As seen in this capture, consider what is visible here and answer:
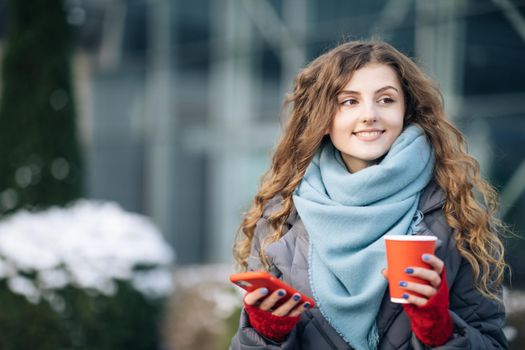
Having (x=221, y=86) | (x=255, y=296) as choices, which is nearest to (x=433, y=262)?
(x=255, y=296)

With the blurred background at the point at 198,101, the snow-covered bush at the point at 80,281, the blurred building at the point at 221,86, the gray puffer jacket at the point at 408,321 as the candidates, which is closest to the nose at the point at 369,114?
the gray puffer jacket at the point at 408,321

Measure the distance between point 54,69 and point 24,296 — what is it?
6.92ft

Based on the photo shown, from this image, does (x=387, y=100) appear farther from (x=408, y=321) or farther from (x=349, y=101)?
(x=408, y=321)

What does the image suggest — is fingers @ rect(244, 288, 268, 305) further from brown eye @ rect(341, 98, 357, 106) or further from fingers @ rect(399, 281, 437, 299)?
brown eye @ rect(341, 98, 357, 106)

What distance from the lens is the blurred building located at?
24.1 feet

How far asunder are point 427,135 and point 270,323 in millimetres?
791

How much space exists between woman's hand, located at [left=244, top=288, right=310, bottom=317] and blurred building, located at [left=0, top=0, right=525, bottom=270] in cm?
514

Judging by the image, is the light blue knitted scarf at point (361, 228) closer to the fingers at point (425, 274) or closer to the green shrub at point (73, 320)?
the fingers at point (425, 274)

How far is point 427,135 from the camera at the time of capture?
220 centimetres

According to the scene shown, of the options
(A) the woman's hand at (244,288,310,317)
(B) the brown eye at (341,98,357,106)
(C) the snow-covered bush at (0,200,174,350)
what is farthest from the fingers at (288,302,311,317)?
(C) the snow-covered bush at (0,200,174,350)

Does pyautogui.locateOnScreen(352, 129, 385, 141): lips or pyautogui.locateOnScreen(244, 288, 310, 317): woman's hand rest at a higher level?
pyautogui.locateOnScreen(352, 129, 385, 141): lips

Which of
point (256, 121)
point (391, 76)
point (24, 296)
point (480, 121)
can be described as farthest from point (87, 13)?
point (391, 76)

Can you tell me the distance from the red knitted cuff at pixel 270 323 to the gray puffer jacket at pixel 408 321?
1.3 inches

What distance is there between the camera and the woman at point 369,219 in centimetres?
198
